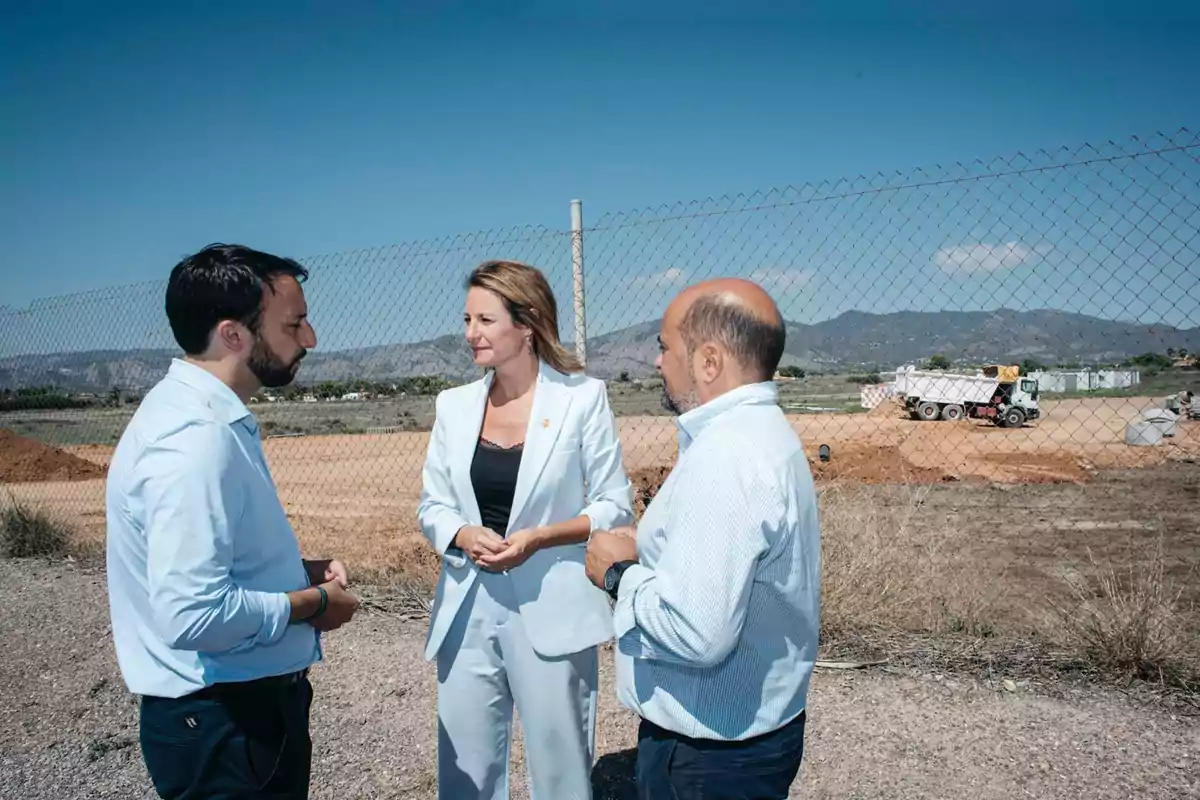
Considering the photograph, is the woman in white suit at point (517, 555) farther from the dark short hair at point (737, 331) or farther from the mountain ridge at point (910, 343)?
the dark short hair at point (737, 331)

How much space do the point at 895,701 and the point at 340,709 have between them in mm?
2608

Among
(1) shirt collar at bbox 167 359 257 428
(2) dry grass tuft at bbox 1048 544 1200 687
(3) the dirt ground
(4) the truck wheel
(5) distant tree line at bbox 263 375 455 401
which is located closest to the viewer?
(1) shirt collar at bbox 167 359 257 428

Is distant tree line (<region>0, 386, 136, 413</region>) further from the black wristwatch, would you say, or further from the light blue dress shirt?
the black wristwatch

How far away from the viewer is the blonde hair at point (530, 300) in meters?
3.13

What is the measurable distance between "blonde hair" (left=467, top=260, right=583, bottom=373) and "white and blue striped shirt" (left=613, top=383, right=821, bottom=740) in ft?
4.12

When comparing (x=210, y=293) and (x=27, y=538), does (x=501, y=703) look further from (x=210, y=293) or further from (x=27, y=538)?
(x=27, y=538)

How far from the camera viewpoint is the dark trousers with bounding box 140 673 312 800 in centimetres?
200

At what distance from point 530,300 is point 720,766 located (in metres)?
1.74

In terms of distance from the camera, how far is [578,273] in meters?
5.27

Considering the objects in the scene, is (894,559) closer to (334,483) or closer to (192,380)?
(192,380)

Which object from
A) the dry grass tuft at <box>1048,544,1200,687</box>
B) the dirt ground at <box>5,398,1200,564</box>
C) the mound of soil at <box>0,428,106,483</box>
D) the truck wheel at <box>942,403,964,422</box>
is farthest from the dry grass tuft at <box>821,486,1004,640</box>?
the truck wheel at <box>942,403,964,422</box>

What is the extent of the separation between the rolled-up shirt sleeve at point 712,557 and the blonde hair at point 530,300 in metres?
1.47

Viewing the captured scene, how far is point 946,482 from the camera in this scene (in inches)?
671

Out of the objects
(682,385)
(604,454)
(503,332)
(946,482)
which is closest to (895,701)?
(604,454)
